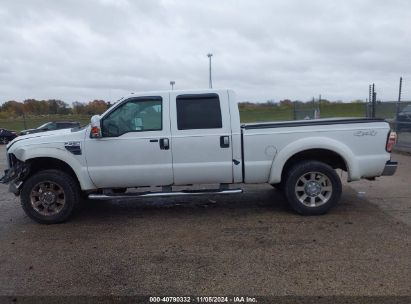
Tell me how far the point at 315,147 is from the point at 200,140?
5.47ft

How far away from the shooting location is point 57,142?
245 inches

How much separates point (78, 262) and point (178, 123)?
96.9 inches

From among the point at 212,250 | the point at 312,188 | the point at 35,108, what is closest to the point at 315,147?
the point at 312,188

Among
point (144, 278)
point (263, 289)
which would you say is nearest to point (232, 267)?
point (263, 289)

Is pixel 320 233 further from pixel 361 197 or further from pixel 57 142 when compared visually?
pixel 57 142

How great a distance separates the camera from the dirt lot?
404 cm

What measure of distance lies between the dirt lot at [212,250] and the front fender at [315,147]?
743 mm

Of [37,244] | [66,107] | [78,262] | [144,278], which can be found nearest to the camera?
[144,278]

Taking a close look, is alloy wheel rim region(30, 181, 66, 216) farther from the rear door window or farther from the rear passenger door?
the rear door window

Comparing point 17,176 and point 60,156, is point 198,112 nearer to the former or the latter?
point 60,156

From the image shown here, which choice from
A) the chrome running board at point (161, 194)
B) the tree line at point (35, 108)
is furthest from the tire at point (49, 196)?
the tree line at point (35, 108)

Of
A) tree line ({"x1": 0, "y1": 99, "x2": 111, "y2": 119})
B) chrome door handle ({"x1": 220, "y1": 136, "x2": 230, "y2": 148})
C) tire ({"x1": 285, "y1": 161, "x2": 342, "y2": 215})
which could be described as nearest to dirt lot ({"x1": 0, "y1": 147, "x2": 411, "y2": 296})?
tire ({"x1": 285, "y1": 161, "x2": 342, "y2": 215})

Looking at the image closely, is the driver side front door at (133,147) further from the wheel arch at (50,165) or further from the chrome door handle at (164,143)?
the wheel arch at (50,165)

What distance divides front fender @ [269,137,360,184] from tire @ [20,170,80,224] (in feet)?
9.86
